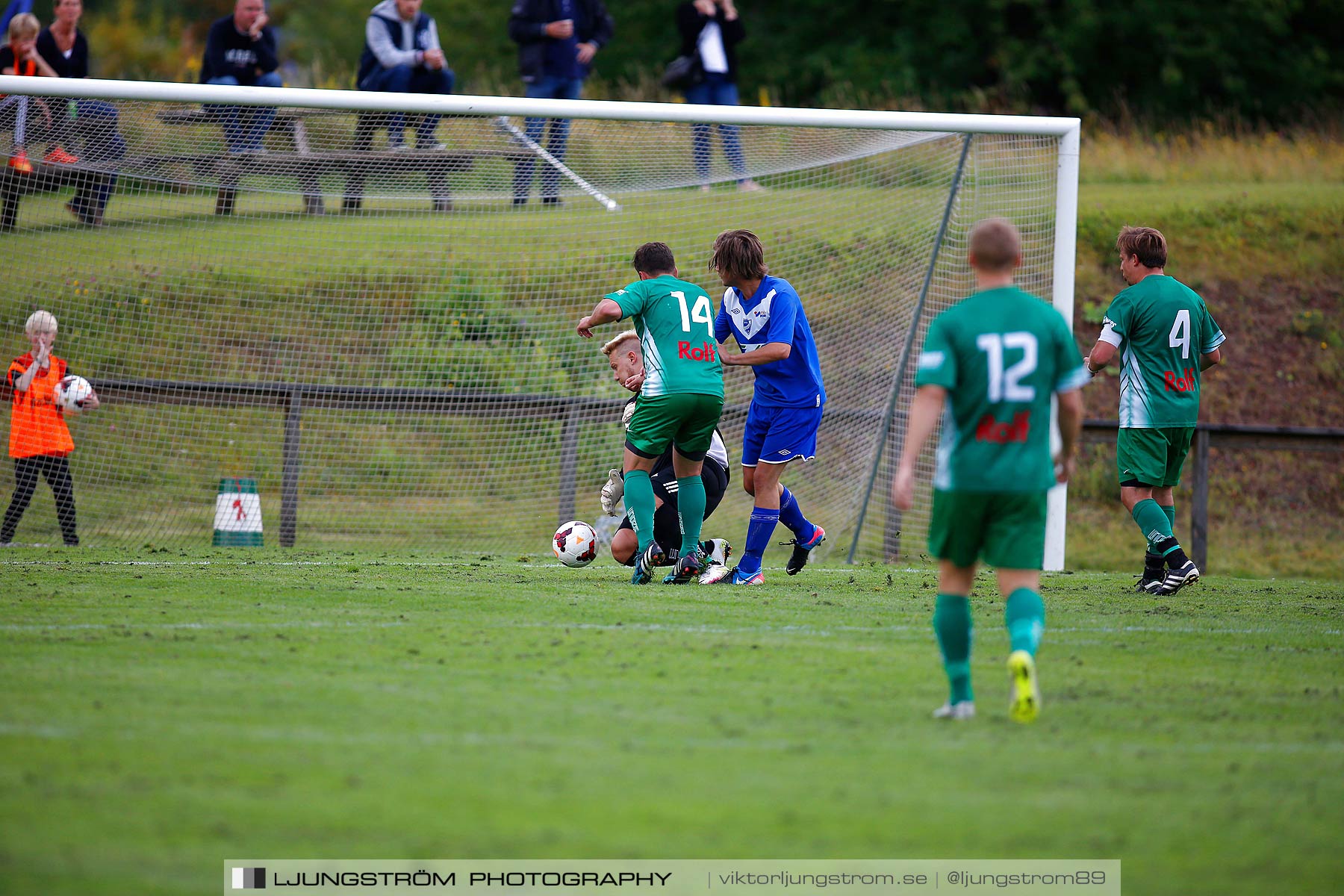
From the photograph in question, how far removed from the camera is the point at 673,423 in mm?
7523

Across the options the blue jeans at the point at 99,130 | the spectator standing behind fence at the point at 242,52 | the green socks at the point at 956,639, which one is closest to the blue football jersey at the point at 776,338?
the green socks at the point at 956,639

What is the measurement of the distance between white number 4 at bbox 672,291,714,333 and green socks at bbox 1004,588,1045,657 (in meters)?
3.39

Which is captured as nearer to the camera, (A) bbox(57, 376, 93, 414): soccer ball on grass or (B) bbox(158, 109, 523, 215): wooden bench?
(B) bbox(158, 109, 523, 215): wooden bench

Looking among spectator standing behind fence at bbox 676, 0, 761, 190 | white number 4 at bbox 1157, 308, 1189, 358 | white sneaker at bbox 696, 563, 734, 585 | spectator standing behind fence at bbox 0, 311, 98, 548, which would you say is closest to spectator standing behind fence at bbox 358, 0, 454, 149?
spectator standing behind fence at bbox 676, 0, 761, 190

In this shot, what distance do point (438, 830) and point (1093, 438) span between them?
9.56 metres

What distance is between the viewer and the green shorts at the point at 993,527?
445 cm

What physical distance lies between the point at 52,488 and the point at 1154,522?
767 cm

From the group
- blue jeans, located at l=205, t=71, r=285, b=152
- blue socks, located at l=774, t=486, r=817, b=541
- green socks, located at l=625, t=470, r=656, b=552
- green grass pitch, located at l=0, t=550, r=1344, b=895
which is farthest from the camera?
blue jeans, located at l=205, t=71, r=285, b=152

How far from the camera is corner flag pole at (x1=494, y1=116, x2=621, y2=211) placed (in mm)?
9922

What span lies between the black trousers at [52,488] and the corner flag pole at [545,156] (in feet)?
13.4

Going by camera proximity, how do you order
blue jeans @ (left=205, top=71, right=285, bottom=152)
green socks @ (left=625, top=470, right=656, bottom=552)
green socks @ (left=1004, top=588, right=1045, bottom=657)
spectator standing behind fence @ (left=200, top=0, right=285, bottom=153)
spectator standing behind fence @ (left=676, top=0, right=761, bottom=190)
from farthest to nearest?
spectator standing behind fence @ (left=676, top=0, right=761, bottom=190) < spectator standing behind fence @ (left=200, top=0, right=285, bottom=153) < blue jeans @ (left=205, top=71, right=285, bottom=152) < green socks @ (left=625, top=470, right=656, bottom=552) < green socks @ (left=1004, top=588, right=1045, bottom=657)

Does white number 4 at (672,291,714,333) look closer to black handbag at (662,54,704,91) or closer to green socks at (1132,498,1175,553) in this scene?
green socks at (1132,498,1175,553)

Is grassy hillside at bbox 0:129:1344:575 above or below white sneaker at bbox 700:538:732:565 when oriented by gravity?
above

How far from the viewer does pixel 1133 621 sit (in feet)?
22.9
